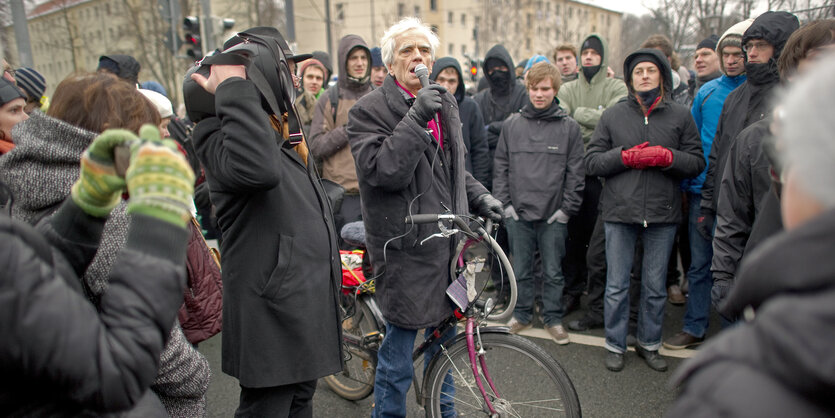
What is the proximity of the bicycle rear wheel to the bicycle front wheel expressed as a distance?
0.61 meters

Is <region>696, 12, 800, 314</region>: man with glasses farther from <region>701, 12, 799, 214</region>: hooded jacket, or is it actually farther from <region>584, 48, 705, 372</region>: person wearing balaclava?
<region>584, 48, 705, 372</region>: person wearing balaclava

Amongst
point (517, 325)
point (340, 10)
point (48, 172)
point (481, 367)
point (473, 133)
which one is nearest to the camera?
point (48, 172)

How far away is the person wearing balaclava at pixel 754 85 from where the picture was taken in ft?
11.0

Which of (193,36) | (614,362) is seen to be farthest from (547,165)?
(193,36)

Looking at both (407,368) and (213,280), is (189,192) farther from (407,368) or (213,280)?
(407,368)

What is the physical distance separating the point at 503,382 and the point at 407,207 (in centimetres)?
103

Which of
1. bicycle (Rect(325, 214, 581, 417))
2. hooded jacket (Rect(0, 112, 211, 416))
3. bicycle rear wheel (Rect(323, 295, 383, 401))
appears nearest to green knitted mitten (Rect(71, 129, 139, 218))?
hooded jacket (Rect(0, 112, 211, 416))

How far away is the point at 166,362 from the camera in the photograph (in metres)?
Result: 1.74

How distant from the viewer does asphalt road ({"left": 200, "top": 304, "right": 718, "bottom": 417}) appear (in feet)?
10.8

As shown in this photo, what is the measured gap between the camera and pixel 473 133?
4844mm

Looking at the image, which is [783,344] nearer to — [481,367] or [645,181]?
[481,367]

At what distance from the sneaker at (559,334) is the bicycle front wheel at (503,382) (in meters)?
1.49

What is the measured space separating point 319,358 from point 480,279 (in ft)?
3.07

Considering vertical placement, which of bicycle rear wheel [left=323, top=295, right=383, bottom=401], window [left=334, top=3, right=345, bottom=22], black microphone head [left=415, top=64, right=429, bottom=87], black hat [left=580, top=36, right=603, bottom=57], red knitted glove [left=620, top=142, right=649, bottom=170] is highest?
window [left=334, top=3, right=345, bottom=22]
